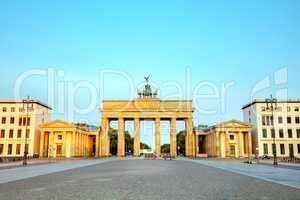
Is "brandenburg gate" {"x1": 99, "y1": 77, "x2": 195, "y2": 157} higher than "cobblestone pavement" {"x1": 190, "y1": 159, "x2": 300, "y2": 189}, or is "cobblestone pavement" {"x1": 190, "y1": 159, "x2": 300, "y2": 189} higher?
"brandenburg gate" {"x1": 99, "y1": 77, "x2": 195, "y2": 157}

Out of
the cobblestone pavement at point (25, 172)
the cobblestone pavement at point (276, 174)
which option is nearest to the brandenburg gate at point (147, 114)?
the cobblestone pavement at point (25, 172)

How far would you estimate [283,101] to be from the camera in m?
91.8

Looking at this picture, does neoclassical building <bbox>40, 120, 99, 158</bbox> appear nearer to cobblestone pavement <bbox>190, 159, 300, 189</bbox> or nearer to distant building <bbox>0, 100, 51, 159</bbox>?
distant building <bbox>0, 100, 51, 159</bbox>

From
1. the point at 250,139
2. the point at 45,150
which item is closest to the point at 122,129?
the point at 45,150

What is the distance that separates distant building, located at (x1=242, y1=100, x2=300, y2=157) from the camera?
90.2m

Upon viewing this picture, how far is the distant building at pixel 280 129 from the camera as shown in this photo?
A: 90.2 m

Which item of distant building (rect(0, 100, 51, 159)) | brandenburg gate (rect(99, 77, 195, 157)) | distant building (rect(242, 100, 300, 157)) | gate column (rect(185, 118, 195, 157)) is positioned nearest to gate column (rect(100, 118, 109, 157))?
brandenburg gate (rect(99, 77, 195, 157))

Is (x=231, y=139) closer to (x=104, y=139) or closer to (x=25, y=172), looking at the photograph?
(x=104, y=139)

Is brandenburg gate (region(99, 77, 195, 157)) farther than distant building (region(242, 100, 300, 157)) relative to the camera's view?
Yes

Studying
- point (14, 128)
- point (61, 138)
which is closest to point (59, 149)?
point (61, 138)

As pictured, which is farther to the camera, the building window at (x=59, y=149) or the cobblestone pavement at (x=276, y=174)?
the building window at (x=59, y=149)

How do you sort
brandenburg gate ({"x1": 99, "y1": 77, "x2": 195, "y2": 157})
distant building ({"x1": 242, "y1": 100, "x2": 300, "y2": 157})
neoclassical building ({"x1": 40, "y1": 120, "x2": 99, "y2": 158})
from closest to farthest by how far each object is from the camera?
distant building ({"x1": 242, "y1": 100, "x2": 300, "y2": 157}) < neoclassical building ({"x1": 40, "y1": 120, "x2": 99, "y2": 158}) < brandenburg gate ({"x1": 99, "y1": 77, "x2": 195, "y2": 157})

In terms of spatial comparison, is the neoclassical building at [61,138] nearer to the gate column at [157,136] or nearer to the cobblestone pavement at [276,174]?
the gate column at [157,136]

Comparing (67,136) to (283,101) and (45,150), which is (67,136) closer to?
(45,150)
